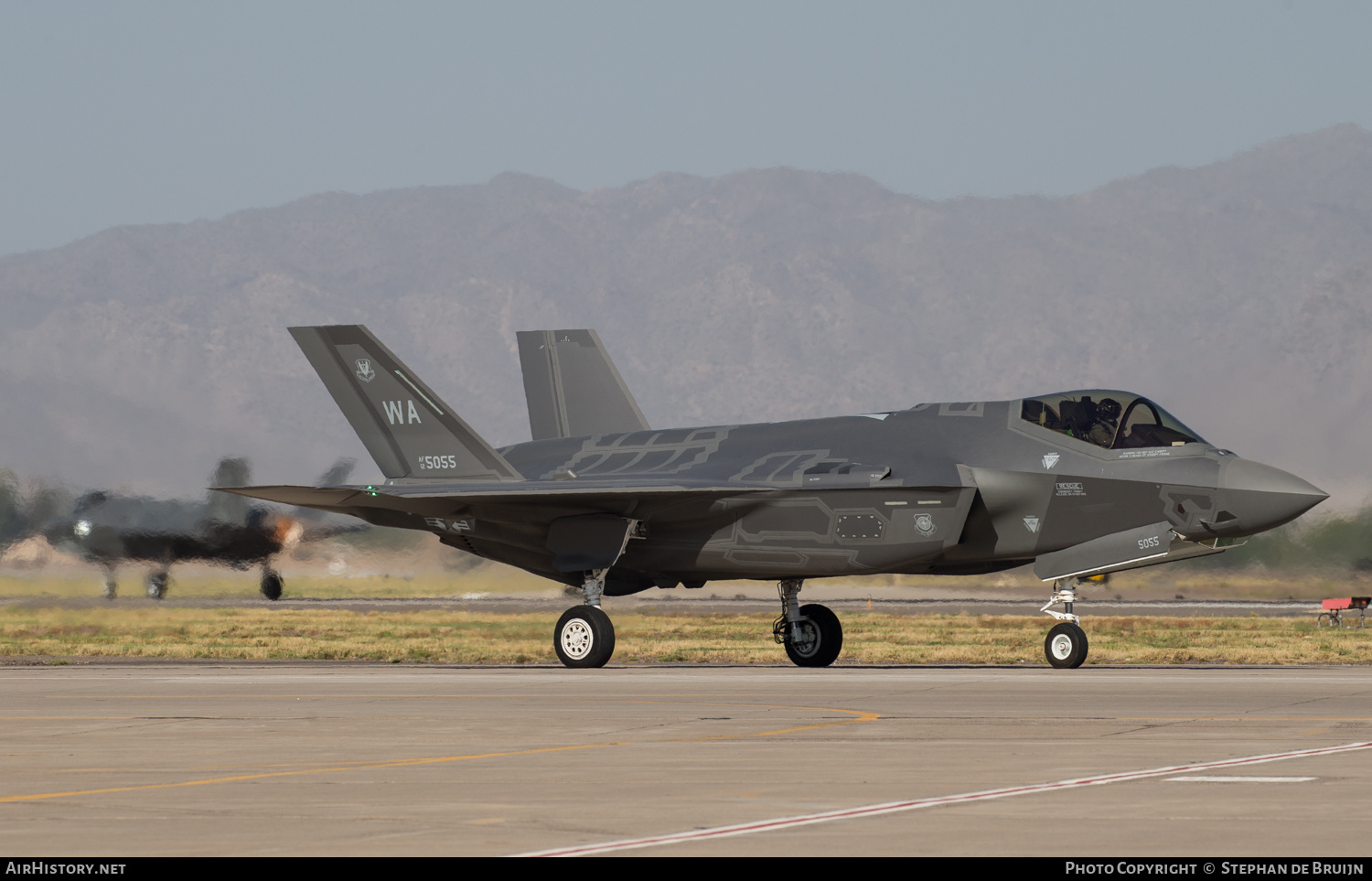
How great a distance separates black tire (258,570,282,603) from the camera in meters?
46.0

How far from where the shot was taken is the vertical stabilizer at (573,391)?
33.9 metres

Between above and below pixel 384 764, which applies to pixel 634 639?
above

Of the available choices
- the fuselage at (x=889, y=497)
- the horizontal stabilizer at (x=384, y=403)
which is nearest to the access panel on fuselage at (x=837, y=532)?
the fuselage at (x=889, y=497)

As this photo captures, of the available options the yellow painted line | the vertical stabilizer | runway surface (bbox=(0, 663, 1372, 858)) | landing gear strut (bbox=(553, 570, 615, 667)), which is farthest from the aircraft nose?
the yellow painted line

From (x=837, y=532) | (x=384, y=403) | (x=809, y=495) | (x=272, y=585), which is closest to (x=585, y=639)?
(x=809, y=495)

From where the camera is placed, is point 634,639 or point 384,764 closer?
point 384,764

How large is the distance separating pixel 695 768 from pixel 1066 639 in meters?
14.1

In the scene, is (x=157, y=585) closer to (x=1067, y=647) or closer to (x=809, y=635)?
(x=809, y=635)

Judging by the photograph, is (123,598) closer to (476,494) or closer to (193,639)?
(193,639)

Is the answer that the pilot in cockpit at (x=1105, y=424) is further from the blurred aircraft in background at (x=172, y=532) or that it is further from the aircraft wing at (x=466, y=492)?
the blurred aircraft in background at (x=172, y=532)

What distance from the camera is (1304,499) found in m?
24.5

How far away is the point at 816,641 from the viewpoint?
28828 millimetres

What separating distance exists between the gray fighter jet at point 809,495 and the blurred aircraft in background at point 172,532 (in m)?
14.9
